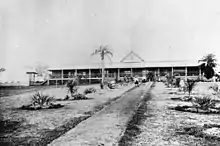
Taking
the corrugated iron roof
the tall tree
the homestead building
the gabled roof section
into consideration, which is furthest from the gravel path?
the gabled roof section

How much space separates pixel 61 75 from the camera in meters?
52.7

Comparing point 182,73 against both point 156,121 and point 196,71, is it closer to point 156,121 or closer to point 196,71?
point 196,71

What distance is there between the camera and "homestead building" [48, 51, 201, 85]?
155ft

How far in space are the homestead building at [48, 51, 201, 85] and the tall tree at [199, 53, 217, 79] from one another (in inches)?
52.1

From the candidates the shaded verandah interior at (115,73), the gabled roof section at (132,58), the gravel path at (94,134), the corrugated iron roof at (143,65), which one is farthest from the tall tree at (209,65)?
the gravel path at (94,134)

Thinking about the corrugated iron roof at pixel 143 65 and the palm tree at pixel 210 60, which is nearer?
the palm tree at pixel 210 60

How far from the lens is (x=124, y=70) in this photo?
53.4 m

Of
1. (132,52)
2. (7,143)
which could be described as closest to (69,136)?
(7,143)

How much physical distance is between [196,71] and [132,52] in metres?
21.2

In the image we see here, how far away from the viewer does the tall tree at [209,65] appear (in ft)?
146

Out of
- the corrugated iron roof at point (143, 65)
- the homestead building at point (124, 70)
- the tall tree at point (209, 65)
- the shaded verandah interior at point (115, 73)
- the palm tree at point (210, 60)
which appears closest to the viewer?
the tall tree at point (209, 65)

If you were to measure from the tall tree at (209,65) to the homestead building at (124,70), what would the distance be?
1.32 metres

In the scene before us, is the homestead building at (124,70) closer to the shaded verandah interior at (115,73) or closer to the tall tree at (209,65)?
the shaded verandah interior at (115,73)

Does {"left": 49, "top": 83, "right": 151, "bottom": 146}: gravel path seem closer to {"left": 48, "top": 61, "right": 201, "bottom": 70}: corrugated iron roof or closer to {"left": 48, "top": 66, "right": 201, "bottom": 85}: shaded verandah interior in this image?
{"left": 48, "top": 66, "right": 201, "bottom": 85}: shaded verandah interior
